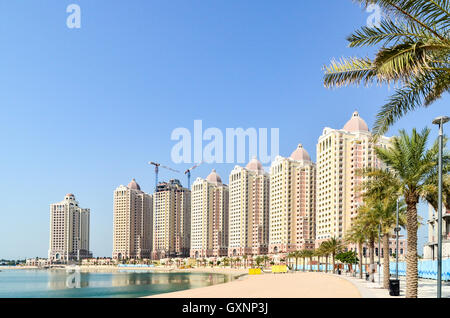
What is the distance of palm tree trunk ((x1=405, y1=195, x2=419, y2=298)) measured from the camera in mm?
25734

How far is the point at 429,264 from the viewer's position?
5806cm

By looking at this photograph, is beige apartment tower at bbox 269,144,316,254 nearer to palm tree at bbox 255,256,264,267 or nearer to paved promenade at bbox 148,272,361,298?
palm tree at bbox 255,256,264,267

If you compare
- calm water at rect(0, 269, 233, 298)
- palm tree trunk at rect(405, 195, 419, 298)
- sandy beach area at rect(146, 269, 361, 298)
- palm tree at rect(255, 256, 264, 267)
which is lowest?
palm tree at rect(255, 256, 264, 267)

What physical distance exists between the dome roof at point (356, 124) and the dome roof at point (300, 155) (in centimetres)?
2899

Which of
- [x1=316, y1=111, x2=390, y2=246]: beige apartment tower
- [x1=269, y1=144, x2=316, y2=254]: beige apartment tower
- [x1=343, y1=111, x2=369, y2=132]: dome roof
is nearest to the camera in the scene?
[x1=316, y1=111, x2=390, y2=246]: beige apartment tower

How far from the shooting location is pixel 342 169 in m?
149

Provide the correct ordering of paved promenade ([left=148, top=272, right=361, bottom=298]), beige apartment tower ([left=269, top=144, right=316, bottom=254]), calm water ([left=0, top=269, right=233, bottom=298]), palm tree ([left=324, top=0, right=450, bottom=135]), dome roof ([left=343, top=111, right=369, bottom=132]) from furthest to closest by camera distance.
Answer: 1. beige apartment tower ([left=269, top=144, right=316, bottom=254])
2. dome roof ([left=343, top=111, right=369, bottom=132])
3. calm water ([left=0, top=269, right=233, bottom=298])
4. paved promenade ([left=148, top=272, right=361, bottom=298])
5. palm tree ([left=324, top=0, right=450, bottom=135])

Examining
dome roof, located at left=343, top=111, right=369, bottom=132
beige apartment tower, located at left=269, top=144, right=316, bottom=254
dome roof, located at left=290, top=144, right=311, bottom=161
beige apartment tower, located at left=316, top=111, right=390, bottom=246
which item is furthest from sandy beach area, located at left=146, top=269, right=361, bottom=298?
dome roof, located at left=290, top=144, right=311, bottom=161

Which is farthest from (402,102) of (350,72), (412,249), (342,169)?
(342,169)

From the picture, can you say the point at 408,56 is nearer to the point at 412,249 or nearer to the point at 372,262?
the point at 412,249

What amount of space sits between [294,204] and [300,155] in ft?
60.0

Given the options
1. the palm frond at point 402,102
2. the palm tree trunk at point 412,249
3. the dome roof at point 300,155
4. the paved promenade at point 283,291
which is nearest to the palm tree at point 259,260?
the dome roof at point 300,155

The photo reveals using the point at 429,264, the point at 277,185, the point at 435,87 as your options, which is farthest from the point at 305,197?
the point at 435,87

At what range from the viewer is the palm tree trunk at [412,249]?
84.4 feet
